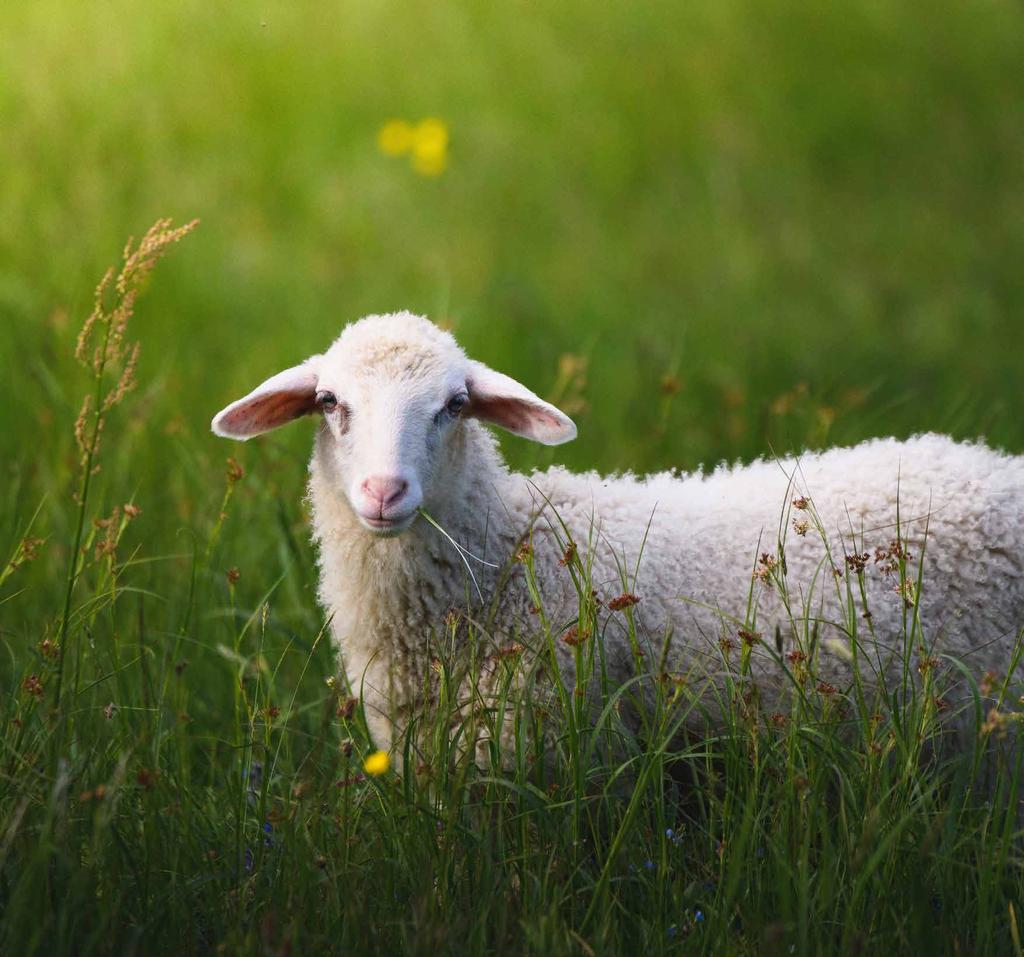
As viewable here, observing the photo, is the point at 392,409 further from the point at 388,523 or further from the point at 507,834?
the point at 507,834

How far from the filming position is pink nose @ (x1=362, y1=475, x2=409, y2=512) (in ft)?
9.37

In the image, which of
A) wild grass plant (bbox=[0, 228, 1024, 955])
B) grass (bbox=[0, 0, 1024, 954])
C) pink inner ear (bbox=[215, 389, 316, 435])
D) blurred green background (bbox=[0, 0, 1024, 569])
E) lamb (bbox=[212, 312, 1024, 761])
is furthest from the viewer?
blurred green background (bbox=[0, 0, 1024, 569])

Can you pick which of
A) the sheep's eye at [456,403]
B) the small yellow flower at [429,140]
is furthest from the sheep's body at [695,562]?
the small yellow flower at [429,140]

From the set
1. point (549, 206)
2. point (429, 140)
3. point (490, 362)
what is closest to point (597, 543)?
point (490, 362)

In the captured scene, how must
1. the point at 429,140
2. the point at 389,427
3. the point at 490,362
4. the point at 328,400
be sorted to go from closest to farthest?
1. the point at 389,427
2. the point at 328,400
3. the point at 490,362
4. the point at 429,140

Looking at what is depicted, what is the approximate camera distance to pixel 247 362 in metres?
6.03

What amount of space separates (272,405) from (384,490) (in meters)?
0.60

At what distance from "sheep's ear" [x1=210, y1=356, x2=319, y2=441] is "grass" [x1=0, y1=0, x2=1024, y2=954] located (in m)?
0.20

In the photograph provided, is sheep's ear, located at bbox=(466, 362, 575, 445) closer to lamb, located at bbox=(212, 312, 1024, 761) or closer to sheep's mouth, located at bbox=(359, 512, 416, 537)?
lamb, located at bbox=(212, 312, 1024, 761)

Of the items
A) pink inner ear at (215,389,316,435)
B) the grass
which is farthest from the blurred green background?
pink inner ear at (215,389,316,435)

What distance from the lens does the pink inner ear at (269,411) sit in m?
3.27

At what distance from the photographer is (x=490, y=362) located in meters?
5.98

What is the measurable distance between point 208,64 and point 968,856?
26.5 feet

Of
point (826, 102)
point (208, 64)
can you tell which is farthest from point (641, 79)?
point (208, 64)
